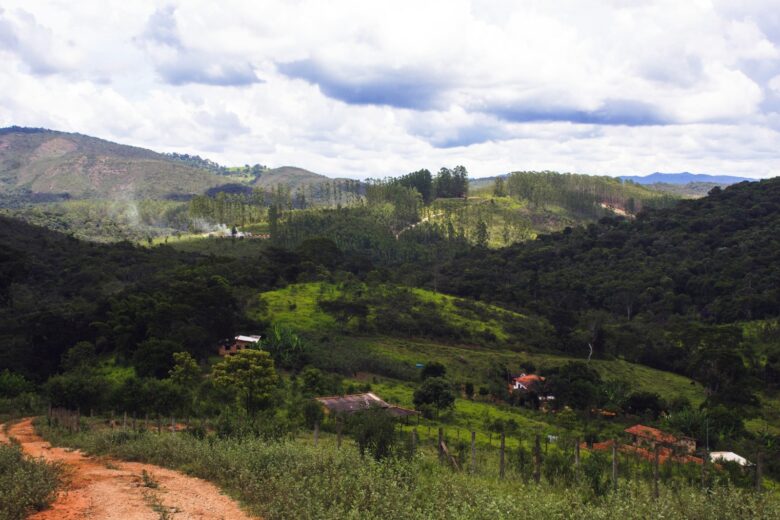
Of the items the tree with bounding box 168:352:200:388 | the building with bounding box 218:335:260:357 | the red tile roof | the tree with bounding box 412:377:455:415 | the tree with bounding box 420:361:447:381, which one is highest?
the tree with bounding box 168:352:200:388

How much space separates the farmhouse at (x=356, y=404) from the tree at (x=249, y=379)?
12.5 ft

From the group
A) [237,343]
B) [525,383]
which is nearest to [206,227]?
[237,343]

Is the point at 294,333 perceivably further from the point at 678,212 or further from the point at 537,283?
the point at 678,212

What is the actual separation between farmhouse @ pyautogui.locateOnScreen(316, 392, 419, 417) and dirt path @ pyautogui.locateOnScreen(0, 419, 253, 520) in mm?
17225

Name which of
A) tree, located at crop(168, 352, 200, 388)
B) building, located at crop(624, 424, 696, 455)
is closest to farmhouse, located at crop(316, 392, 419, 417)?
tree, located at crop(168, 352, 200, 388)

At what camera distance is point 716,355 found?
198ft

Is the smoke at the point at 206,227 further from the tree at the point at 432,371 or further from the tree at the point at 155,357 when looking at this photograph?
the tree at the point at 155,357

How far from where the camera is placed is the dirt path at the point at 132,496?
15.3 m

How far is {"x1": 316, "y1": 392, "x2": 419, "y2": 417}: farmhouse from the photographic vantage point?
3800 cm

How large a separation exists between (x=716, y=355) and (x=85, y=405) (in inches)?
2216

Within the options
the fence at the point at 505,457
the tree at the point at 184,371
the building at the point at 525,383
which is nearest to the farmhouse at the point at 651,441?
the fence at the point at 505,457

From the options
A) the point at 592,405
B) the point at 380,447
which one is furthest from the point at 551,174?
the point at 380,447

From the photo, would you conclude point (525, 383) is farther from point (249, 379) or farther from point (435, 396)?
point (249, 379)

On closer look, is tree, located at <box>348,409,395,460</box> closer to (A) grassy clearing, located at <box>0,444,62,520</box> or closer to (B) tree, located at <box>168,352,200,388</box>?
(A) grassy clearing, located at <box>0,444,62,520</box>
